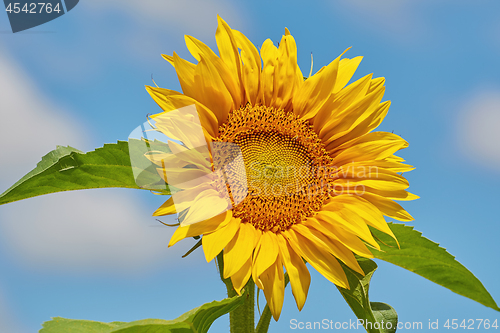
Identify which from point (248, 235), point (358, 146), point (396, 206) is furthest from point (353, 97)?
point (248, 235)

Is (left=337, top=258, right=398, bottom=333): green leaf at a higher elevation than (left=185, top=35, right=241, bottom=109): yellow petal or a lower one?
lower

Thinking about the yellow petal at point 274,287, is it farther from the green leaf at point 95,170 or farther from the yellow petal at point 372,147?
the yellow petal at point 372,147

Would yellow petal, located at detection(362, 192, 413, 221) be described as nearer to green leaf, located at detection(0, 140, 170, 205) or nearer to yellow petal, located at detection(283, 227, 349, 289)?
yellow petal, located at detection(283, 227, 349, 289)

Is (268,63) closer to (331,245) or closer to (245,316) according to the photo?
(331,245)

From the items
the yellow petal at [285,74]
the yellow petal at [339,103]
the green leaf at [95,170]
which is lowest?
the green leaf at [95,170]

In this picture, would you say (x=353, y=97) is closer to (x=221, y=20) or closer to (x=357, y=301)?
(x=221, y=20)

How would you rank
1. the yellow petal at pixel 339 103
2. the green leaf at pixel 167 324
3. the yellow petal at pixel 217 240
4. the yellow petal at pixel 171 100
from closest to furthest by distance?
the green leaf at pixel 167 324, the yellow petal at pixel 217 240, the yellow petal at pixel 171 100, the yellow petal at pixel 339 103

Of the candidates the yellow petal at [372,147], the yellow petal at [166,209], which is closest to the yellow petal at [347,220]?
the yellow petal at [372,147]

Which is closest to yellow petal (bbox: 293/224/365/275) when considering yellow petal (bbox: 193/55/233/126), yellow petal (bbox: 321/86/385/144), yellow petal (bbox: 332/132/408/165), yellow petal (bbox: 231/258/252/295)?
yellow petal (bbox: 231/258/252/295)

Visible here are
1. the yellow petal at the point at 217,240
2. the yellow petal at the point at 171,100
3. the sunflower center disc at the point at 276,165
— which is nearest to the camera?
the yellow petal at the point at 217,240
